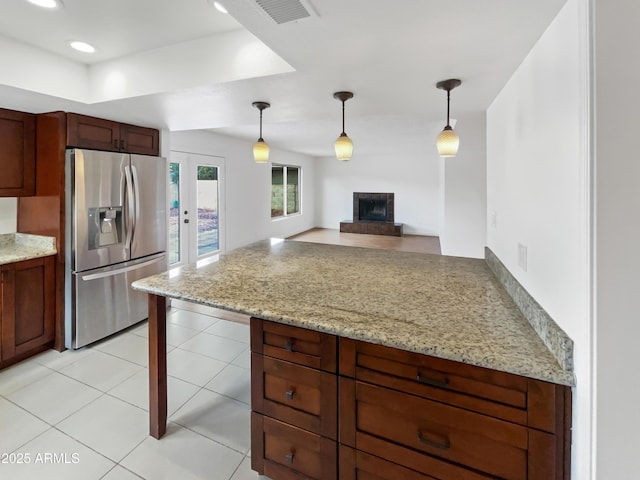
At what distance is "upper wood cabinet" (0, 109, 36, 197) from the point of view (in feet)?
8.34

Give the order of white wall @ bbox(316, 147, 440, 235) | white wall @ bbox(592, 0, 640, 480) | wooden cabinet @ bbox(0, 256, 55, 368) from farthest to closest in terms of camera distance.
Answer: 1. white wall @ bbox(316, 147, 440, 235)
2. wooden cabinet @ bbox(0, 256, 55, 368)
3. white wall @ bbox(592, 0, 640, 480)

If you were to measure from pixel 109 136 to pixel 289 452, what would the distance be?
3113mm

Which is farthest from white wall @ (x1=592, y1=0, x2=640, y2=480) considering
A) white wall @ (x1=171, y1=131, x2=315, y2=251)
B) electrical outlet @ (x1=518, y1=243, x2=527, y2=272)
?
white wall @ (x1=171, y1=131, x2=315, y2=251)

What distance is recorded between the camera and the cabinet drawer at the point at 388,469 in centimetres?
111

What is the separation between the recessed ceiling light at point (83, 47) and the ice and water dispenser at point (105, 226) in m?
1.28

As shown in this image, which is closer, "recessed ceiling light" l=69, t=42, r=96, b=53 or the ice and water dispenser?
"recessed ceiling light" l=69, t=42, r=96, b=53

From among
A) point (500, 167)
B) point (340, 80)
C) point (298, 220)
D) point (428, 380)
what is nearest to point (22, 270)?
point (340, 80)

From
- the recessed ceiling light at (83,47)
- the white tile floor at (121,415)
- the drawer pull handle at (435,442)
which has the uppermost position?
the recessed ceiling light at (83,47)

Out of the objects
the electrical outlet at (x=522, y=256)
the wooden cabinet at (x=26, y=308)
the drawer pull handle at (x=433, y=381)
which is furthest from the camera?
the wooden cabinet at (x=26, y=308)

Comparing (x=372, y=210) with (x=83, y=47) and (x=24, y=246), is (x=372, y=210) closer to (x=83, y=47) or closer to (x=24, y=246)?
(x=24, y=246)

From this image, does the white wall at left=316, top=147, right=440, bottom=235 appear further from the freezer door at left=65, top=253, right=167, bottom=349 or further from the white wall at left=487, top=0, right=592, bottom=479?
→ the white wall at left=487, top=0, right=592, bottom=479

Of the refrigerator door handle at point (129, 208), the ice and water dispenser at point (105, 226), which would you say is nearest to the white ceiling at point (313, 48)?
the refrigerator door handle at point (129, 208)

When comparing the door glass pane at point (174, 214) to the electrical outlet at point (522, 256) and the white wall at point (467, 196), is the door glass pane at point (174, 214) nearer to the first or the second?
the white wall at point (467, 196)

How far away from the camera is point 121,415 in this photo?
2.00m
